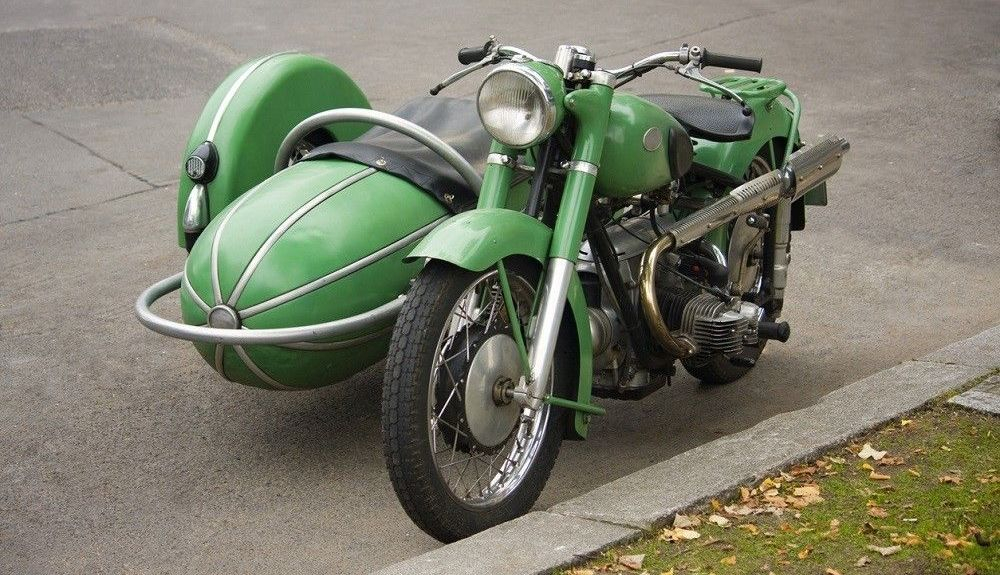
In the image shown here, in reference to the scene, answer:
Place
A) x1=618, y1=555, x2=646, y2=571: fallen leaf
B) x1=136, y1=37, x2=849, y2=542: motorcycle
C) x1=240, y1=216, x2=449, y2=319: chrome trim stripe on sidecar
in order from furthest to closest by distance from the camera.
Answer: x1=240, y1=216, x2=449, y2=319: chrome trim stripe on sidecar
x1=136, y1=37, x2=849, y2=542: motorcycle
x1=618, y1=555, x2=646, y2=571: fallen leaf

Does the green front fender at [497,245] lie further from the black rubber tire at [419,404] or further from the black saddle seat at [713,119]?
the black saddle seat at [713,119]

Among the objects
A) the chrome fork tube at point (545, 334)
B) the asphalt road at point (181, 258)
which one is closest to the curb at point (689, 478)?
the chrome fork tube at point (545, 334)

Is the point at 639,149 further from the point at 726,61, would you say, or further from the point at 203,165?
the point at 203,165

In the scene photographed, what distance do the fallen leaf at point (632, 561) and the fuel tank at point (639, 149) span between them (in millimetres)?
1216

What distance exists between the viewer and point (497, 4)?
13578mm

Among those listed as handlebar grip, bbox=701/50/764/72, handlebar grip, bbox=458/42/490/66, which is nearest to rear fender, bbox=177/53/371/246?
handlebar grip, bbox=458/42/490/66

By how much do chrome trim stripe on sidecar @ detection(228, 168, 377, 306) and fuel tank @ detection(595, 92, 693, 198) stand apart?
897 mm

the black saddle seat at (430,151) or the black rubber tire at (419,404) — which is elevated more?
the black saddle seat at (430,151)

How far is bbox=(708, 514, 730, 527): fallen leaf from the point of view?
3.75 m

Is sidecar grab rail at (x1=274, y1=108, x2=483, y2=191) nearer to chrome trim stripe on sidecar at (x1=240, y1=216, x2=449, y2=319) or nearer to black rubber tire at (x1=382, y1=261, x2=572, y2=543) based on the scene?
chrome trim stripe on sidecar at (x1=240, y1=216, x2=449, y2=319)

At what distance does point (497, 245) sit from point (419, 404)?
19.3 inches

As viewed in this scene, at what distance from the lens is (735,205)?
4770mm

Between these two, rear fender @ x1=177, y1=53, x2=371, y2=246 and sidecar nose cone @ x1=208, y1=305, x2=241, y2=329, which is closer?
sidecar nose cone @ x1=208, y1=305, x2=241, y2=329

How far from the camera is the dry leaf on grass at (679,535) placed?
3.67 m
